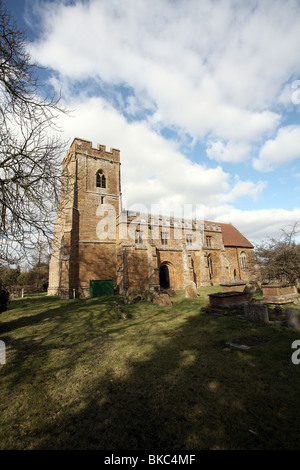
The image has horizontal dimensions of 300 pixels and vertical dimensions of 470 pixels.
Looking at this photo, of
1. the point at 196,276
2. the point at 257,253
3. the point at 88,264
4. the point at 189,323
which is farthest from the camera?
the point at 196,276

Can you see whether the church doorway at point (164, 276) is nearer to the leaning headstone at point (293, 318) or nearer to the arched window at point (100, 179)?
the arched window at point (100, 179)

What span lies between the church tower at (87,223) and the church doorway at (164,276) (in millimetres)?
4711

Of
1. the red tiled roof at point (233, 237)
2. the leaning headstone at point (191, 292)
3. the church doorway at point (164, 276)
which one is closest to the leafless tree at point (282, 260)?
the leaning headstone at point (191, 292)

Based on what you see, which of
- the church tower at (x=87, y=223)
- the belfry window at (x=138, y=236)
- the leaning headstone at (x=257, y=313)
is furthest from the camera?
the belfry window at (x=138, y=236)

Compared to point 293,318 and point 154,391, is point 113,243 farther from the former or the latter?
point 154,391

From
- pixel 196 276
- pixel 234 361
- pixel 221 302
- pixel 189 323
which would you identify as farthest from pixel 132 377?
pixel 196 276

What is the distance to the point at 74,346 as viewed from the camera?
6020 millimetres

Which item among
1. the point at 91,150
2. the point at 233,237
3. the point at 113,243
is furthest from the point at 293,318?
the point at 233,237

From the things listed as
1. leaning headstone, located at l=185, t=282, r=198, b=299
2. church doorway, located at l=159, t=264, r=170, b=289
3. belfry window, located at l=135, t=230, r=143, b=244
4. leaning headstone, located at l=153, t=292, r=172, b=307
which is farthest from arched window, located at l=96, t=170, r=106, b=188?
leaning headstone, located at l=153, t=292, r=172, b=307

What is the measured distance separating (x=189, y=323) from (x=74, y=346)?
411 cm

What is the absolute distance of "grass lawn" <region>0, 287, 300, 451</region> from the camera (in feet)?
8.29

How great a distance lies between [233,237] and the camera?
1185 inches

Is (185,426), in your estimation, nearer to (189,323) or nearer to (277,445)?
(277,445)

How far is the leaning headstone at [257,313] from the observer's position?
7114 millimetres
